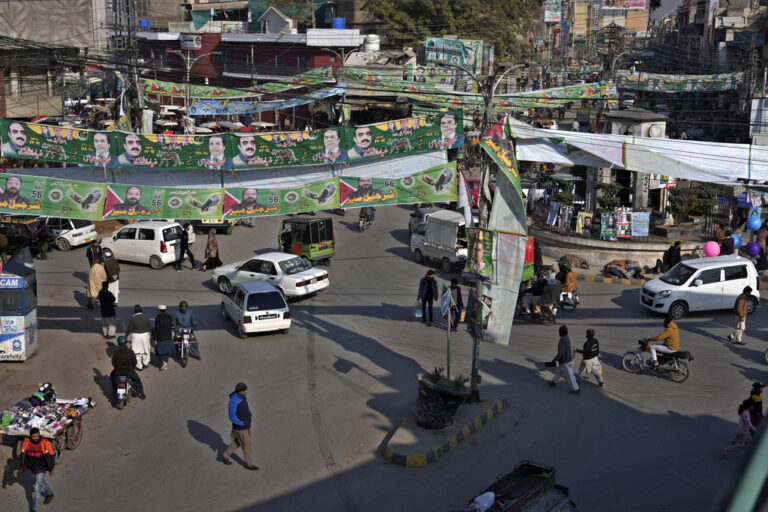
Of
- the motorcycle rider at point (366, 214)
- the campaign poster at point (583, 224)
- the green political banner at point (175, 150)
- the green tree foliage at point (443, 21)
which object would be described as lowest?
the motorcycle rider at point (366, 214)

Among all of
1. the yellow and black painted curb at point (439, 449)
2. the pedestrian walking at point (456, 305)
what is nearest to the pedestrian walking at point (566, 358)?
the yellow and black painted curb at point (439, 449)

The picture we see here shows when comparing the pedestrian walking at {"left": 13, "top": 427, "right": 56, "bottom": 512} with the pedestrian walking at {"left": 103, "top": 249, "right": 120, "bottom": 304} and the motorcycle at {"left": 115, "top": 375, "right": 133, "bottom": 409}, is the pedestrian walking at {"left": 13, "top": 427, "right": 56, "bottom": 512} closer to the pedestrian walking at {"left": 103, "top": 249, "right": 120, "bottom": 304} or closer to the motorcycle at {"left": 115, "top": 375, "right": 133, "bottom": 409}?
the motorcycle at {"left": 115, "top": 375, "right": 133, "bottom": 409}

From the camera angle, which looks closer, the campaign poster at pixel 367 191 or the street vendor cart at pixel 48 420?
the street vendor cart at pixel 48 420

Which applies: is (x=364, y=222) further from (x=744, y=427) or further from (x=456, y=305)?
(x=744, y=427)

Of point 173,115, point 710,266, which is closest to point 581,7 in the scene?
point 173,115

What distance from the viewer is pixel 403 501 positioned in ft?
38.5

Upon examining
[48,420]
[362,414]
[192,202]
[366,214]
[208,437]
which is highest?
[192,202]

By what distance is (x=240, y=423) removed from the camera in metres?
12.5

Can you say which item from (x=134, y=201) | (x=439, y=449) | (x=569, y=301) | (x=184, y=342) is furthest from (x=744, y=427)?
(x=134, y=201)

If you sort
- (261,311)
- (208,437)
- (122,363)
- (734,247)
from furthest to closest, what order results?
(734,247)
(261,311)
(122,363)
(208,437)

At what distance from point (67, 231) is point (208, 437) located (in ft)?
60.7

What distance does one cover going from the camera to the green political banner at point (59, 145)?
17094 mm

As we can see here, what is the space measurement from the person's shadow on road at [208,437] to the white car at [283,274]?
841cm

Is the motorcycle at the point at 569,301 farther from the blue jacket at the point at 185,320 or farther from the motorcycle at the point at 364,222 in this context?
the motorcycle at the point at 364,222
